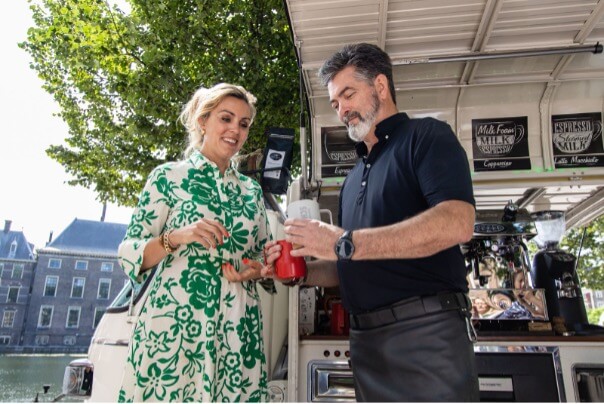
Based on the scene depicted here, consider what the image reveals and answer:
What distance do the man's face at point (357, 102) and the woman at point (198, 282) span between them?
553mm

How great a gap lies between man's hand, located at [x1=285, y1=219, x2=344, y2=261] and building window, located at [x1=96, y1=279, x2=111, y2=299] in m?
57.8

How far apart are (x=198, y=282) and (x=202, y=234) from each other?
21 cm

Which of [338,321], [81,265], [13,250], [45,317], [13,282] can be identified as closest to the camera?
[338,321]

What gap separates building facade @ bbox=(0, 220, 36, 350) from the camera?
1871 inches

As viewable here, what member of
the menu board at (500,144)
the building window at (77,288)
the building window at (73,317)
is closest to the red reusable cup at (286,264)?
the menu board at (500,144)

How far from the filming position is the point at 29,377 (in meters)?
28.6

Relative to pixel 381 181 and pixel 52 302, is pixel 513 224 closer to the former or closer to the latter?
pixel 381 181

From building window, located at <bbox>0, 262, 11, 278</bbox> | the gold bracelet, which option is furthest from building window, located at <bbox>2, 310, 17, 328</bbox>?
the gold bracelet

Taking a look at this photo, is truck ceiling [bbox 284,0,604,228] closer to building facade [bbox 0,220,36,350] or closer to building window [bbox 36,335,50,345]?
building window [bbox 36,335,50,345]

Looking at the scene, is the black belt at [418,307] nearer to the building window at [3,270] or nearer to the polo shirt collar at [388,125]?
the polo shirt collar at [388,125]

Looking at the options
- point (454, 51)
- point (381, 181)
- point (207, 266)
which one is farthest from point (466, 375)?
point (454, 51)

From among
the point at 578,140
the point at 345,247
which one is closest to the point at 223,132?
the point at 345,247

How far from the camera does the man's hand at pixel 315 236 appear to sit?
1382 millimetres

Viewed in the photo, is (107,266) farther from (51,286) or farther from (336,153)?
(336,153)
